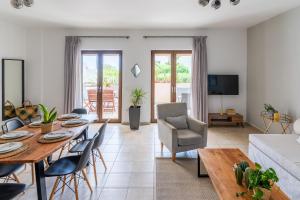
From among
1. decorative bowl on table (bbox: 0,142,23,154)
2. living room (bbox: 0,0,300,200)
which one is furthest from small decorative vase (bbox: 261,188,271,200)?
decorative bowl on table (bbox: 0,142,23,154)

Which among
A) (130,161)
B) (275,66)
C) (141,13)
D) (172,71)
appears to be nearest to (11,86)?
(141,13)

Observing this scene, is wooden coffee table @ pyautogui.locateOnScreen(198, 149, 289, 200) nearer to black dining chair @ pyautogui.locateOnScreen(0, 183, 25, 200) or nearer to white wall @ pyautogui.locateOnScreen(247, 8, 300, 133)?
black dining chair @ pyautogui.locateOnScreen(0, 183, 25, 200)

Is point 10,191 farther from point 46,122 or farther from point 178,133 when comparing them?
point 178,133

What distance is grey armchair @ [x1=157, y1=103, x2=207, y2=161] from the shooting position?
3.62m

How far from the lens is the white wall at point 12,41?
544 centimetres

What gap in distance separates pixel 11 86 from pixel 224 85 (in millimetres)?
5648

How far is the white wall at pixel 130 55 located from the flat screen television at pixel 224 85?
0.24m

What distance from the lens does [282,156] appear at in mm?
2537

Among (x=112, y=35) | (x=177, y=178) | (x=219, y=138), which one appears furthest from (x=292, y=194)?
(x=112, y=35)

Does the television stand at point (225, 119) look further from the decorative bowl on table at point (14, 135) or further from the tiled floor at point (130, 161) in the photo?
the decorative bowl on table at point (14, 135)

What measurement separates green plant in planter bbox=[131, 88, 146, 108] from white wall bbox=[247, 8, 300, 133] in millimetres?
3038

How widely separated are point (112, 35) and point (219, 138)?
13.1 ft

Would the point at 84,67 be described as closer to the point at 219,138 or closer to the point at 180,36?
the point at 180,36

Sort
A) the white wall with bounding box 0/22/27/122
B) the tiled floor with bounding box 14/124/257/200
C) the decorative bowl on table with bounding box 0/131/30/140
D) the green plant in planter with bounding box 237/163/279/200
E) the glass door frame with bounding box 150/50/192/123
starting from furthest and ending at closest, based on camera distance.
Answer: the glass door frame with bounding box 150/50/192/123
the white wall with bounding box 0/22/27/122
the tiled floor with bounding box 14/124/257/200
the decorative bowl on table with bounding box 0/131/30/140
the green plant in planter with bounding box 237/163/279/200
